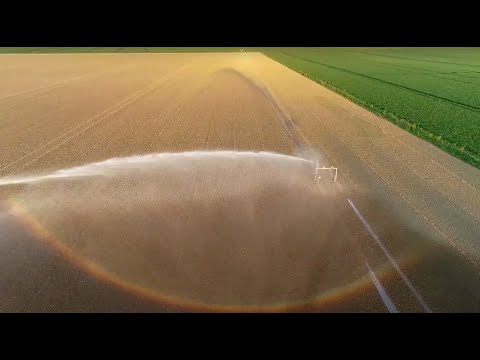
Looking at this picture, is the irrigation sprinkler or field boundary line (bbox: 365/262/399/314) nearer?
field boundary line (bbox: 365/262/399/314)

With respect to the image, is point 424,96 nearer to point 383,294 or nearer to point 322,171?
point 322,171

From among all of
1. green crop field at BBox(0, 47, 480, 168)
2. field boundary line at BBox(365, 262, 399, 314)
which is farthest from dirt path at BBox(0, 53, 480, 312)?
green crop field at BBox(0, 47, 480, 168)

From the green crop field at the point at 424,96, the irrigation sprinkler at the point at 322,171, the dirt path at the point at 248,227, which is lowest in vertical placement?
the dirt path at the point at 248,227

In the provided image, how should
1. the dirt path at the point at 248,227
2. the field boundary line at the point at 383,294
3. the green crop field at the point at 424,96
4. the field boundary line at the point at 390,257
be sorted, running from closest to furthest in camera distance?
the field boundary line at the point at 383,294
the field boundary line at the point at 390,257
the dirt path at the point at 248,227
the green crop field at the point at 424,96

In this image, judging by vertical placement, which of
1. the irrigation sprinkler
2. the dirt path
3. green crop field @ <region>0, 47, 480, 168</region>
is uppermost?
green crop field @ <region>0, 47, 480, 168</region>

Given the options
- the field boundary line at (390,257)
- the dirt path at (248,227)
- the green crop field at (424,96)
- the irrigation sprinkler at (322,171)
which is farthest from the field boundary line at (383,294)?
the green crop field at (424,96)

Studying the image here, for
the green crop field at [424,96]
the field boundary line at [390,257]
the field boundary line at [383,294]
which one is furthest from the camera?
the green crop field at [424,96]

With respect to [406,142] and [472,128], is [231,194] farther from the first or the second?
[472,128]

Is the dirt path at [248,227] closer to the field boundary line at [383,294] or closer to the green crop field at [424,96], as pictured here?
the field boundary line at [383,294]

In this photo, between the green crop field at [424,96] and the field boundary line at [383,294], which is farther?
the green crop field at [424,96]

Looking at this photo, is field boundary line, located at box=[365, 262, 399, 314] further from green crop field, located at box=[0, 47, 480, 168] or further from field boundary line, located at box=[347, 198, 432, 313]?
green crop field, located at box=[0, 47, 480, 168]

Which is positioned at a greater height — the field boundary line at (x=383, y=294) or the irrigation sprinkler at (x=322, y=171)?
the irrigation sprinkler at (x=322, y=171)
